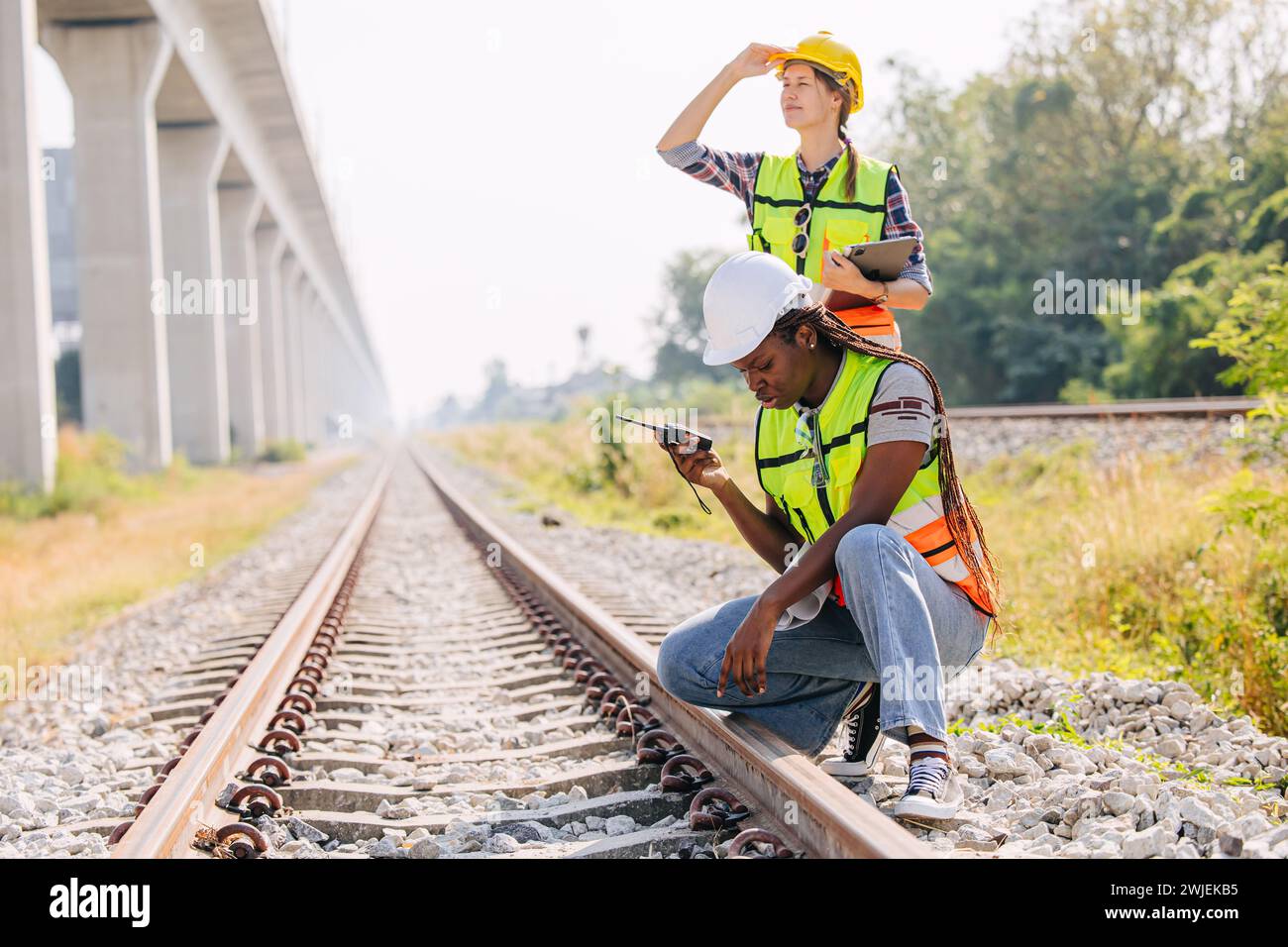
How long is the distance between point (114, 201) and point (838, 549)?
20691 millimetres

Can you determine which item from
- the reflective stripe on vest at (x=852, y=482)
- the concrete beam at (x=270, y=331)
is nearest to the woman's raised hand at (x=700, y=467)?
the reflective stripe on vest at (x=852, y=482)

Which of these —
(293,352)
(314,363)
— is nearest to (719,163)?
(293,352)

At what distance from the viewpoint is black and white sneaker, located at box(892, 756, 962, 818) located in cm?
272

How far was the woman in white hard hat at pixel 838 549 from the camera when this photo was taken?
282 centimetres

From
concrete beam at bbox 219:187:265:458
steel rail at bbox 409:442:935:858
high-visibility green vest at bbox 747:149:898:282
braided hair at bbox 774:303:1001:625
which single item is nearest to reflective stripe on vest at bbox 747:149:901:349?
high-visibility green vest at bbox 747:149:898:282

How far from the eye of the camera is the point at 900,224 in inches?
137

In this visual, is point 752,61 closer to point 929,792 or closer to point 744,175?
point 744,175

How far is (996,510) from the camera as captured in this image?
33.5 ft

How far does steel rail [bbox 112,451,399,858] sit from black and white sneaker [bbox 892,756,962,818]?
1.79 metres

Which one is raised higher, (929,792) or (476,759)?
(929,792)

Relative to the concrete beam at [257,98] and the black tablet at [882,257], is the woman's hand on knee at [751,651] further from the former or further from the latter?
the concrete beam at [257,98]

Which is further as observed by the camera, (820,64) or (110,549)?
(110,549)

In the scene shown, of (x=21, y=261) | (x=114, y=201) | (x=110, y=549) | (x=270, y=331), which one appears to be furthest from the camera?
(x=270, y=331)
